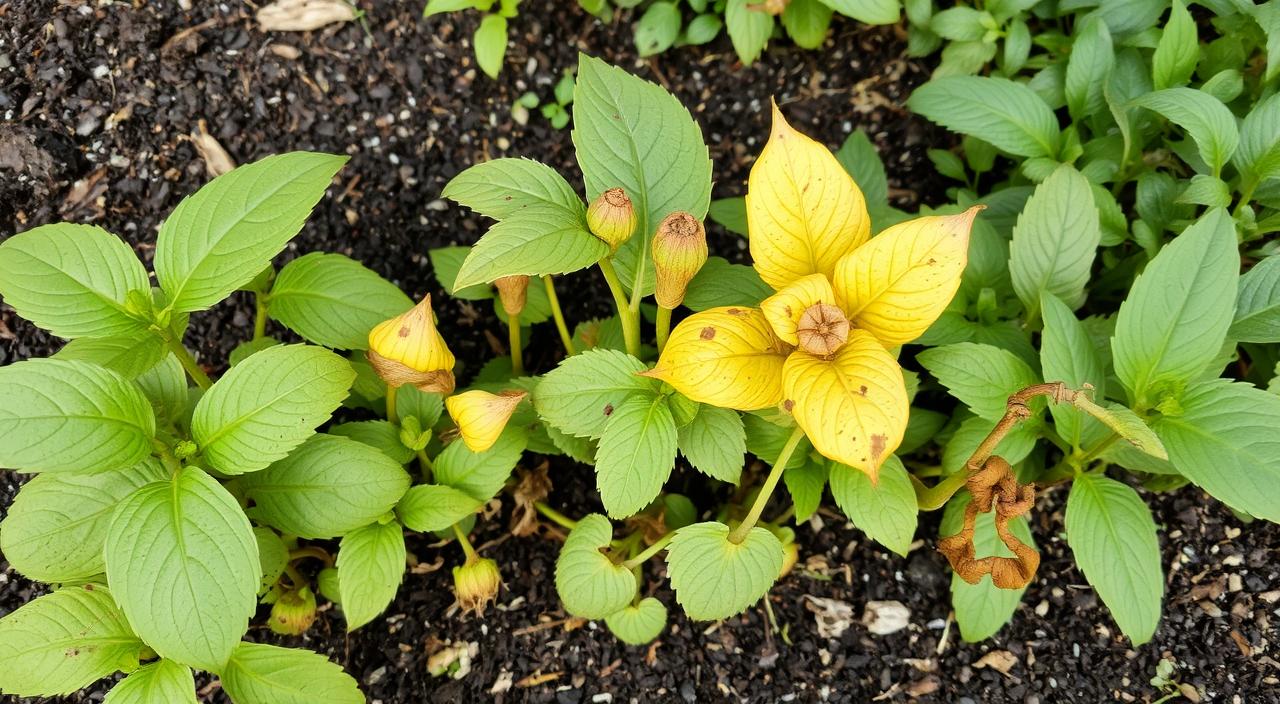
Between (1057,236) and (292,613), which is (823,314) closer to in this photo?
(1057,236)

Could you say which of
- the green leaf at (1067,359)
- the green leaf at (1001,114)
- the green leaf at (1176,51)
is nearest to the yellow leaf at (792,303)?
the green leaf at (1067,359)

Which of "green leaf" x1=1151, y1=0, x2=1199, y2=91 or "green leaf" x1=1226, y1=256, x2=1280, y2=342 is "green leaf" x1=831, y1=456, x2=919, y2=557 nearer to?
"green leaf" x1=1226, y1=256, x2=1280, y2=342

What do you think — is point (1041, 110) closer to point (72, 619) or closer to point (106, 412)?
point (106, 412)

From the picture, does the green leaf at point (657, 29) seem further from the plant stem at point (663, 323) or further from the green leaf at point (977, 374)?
the green leaf at point (977, 374)

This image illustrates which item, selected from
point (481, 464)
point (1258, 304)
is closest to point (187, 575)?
point (481, 464)

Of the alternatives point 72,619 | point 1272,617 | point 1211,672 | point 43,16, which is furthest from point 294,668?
point 1272,617

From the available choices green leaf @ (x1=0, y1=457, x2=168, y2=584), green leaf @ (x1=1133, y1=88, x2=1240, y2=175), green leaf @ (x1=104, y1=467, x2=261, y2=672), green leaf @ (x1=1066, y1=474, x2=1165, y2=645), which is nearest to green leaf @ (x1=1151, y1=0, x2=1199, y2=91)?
green leaf @ (x1=1133, y1=88, x2=1240, y2=175)
